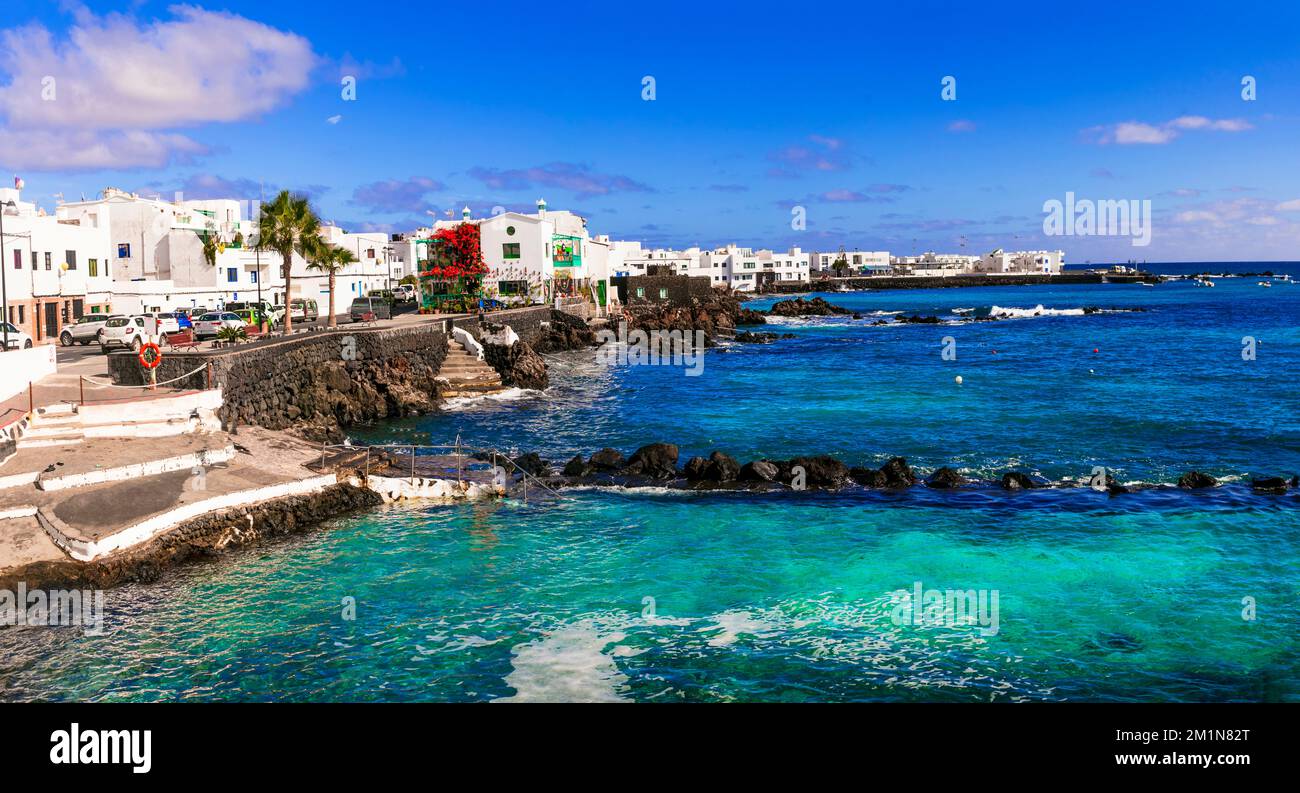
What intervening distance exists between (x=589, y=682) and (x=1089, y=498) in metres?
17.8

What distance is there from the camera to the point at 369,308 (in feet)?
201

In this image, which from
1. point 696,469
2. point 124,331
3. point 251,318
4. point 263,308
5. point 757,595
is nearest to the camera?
point 757,595

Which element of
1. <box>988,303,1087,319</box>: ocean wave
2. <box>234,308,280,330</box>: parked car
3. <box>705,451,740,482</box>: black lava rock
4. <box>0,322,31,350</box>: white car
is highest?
<box>988,303,1087,319</box>: ocean wave

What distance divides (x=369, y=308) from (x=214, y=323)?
634 inches

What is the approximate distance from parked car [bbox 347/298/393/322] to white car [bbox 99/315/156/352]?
1819cm

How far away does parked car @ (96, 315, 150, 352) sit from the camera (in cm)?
3834

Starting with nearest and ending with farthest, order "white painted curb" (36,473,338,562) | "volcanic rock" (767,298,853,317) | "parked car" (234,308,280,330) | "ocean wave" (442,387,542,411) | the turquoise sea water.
Result: the turquoise sea water → "white painted curb" (36,473,338,562) → "ocean wave" (442,387,542,411) → "parked car" (234,308,280,330) → "volcanic rock" (767,298,853,317)

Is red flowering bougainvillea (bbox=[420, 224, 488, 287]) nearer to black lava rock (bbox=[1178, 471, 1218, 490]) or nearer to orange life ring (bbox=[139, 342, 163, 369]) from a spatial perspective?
orange life ring (bbox=[139, 342, 163, 369])

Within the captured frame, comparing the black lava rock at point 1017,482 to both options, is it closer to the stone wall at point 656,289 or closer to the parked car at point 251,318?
the parked car at point 251,318

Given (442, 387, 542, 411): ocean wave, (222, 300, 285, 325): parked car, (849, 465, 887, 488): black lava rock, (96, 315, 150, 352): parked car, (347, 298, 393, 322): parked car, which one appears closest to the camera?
(849, 465, 887, 488): black lava rock

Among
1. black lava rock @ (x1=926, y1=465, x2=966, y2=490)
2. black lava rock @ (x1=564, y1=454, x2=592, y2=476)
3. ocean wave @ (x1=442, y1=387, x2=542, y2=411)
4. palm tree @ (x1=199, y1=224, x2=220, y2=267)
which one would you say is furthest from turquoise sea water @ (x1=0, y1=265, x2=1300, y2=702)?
palm tree @ (x1=199, y1=224, x2=220, y2=267)

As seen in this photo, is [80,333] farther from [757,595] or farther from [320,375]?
[757,595]

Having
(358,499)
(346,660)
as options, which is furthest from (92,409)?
(346,660)

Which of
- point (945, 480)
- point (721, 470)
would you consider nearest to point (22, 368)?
point (721, 470)
